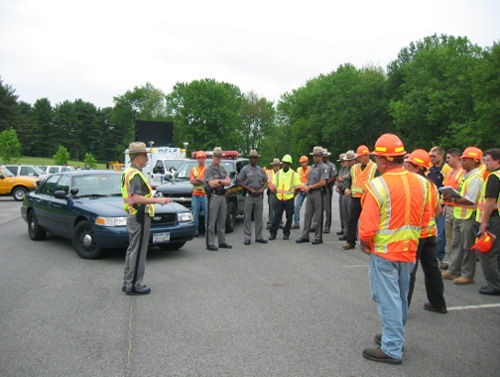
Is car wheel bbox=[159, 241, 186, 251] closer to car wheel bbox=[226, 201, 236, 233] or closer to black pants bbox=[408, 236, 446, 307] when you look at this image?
car wheel bbox=[226, 201, 236, 233]

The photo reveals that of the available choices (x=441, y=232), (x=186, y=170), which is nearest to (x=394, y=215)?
(x=441, y=232)

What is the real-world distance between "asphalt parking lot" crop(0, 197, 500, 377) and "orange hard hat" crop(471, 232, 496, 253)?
2.28ft

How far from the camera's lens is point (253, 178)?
33.6 feet

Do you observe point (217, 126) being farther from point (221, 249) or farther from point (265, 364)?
point (265, 364)

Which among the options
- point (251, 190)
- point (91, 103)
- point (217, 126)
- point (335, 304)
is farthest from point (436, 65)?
point (91, 103)

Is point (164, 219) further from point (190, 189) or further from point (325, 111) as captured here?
point (325, 111)

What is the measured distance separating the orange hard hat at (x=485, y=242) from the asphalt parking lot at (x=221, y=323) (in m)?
0.69

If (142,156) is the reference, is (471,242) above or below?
below

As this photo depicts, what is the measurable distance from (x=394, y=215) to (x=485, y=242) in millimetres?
2755

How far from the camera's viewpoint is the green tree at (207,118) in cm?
6475

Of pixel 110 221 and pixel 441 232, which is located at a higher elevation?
pixel 110 221

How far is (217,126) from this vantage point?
217 ft

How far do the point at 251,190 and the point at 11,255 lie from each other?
201 inches

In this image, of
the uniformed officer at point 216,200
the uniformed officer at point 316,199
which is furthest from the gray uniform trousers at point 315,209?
the uniformed officer at point 216,200
